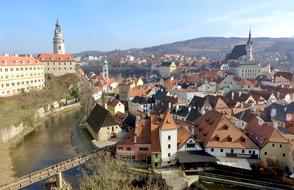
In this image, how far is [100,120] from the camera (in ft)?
138

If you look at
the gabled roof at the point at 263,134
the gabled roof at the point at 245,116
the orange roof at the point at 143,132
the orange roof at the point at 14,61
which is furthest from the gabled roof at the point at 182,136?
the orange roof at the point at 14,61

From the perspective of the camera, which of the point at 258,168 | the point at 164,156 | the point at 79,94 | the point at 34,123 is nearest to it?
the point at 258,168

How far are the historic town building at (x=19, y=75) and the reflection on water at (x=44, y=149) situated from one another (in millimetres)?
13982

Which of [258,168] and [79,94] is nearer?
[258,168]

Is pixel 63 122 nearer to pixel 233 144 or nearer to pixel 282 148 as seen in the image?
pixel 233 144

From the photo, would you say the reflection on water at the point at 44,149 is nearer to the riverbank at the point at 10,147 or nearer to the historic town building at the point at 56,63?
the riverbank at the point at 10,147

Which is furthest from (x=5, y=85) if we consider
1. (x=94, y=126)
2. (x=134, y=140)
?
(x=134, y=140)

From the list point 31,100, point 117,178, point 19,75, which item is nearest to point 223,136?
point 117,178

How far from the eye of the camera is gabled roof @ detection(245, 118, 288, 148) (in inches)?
1160

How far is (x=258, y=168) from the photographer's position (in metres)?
28.2

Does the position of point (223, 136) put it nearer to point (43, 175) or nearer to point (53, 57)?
point (43, 175)

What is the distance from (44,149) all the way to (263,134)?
2590 centimetres

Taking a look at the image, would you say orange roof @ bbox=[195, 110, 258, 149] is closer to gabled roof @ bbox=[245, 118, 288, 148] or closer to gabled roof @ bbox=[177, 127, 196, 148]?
gabled roof @ bbox=[245, 118, 288, 148]

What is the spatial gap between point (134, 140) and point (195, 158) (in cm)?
648
